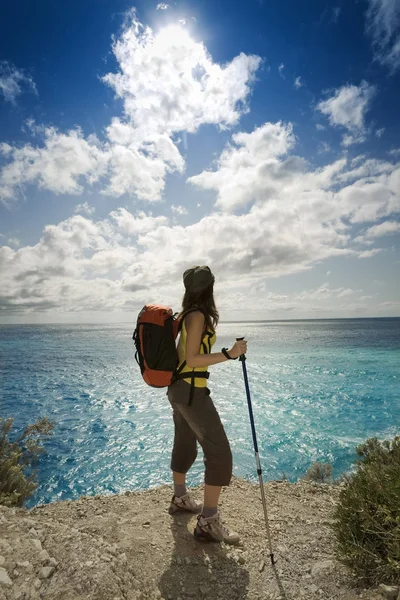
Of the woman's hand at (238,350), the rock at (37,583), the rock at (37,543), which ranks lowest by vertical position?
the rock at (37,543)

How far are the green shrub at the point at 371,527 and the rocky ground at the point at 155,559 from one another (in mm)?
203

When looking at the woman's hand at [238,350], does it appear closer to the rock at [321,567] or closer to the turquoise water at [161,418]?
the rock at [321,567]

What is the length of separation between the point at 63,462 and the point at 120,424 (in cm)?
476

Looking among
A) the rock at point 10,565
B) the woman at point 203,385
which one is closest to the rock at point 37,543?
the rock at point 10,565

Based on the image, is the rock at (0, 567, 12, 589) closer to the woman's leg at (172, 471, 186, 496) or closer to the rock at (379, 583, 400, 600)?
the woman's leg at (172, 471, 186, 496)

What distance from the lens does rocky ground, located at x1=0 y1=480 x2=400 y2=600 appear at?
2906 mm

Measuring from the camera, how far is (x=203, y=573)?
3.53m

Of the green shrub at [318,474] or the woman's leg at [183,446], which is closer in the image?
the woman's leg at [183,446]

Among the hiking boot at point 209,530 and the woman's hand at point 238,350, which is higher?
the woman's hand at point 238,350

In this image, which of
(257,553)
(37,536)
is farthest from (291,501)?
(37,536)

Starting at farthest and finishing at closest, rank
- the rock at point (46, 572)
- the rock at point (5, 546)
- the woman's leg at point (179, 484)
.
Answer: the woman's leg at point (179, 484), the rock at point (5, 546), the rock at point (46, 572)

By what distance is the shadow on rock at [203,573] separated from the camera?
3.27 m

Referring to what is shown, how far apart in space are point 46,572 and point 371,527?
10.7ft

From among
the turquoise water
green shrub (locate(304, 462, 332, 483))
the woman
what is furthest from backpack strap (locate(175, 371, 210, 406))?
the turquoise water
